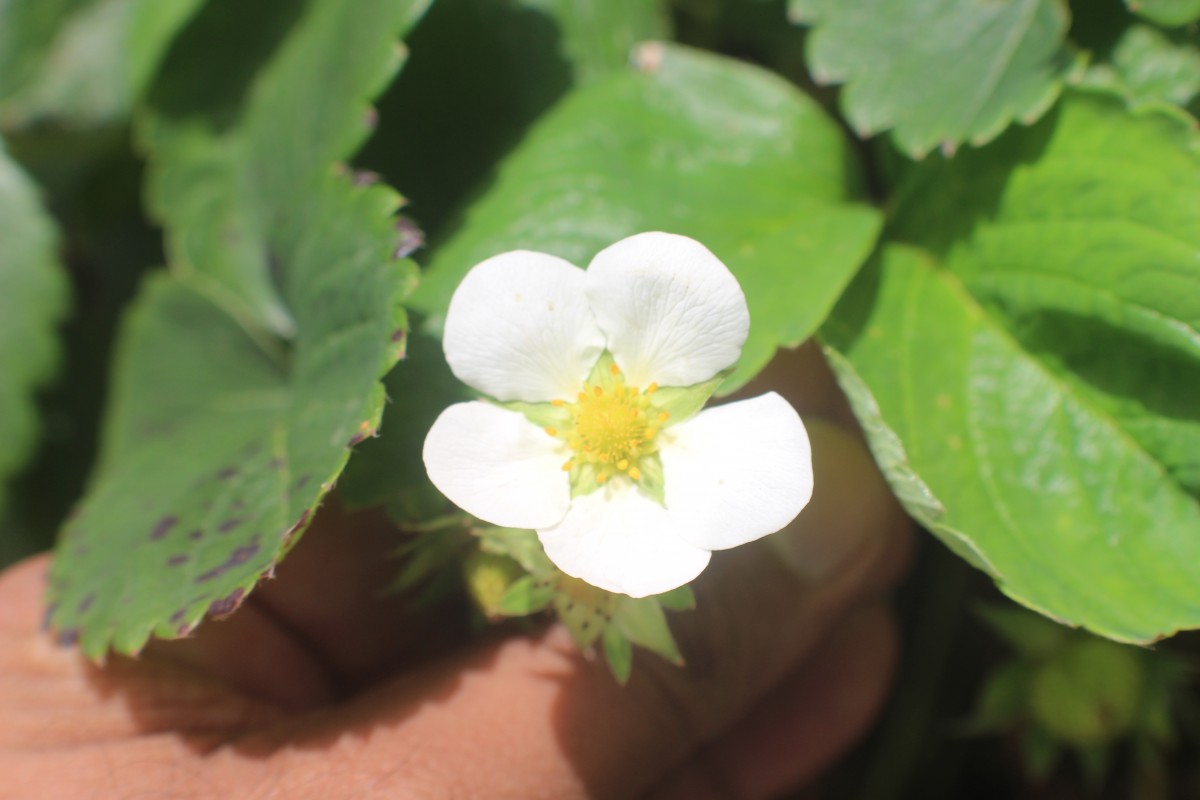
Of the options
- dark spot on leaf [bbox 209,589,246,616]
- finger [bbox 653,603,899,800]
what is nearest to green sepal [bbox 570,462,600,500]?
dark spot on leaf [bbox 209,589,246,616]

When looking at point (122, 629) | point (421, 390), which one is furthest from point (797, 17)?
point (122, 629)

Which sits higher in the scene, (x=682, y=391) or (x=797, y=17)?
(x=797, y=17)

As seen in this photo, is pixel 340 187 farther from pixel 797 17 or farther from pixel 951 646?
pixel 951 646

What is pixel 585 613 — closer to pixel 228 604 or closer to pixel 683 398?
pixel 683 398

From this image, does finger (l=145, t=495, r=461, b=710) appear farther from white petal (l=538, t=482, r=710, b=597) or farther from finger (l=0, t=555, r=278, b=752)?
white petal (l=538, t=482, r=710, b=597)

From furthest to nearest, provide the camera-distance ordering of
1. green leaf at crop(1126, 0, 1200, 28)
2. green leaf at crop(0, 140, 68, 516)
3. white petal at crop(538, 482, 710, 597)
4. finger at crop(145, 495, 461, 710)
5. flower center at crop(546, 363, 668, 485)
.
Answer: green leaf at crop(0, 140, 68, 516)
finger at crop(145, 495, 461, 710)
green leaf at crop(1126, 0, 1200, 28)
flower center at crop(546, 363, 668, 485)
white petal at crop(538, 482, 710, 597)
